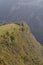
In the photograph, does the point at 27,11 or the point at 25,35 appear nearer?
the point at 25,35

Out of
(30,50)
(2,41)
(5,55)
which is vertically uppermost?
(30,50)

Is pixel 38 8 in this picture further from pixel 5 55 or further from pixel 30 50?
pixel 5 55

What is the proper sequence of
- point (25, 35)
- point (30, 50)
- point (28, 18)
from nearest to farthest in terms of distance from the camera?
point (30, 50)
point (25, 35)
point (28, 18)

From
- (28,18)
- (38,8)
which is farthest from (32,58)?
(38,8)

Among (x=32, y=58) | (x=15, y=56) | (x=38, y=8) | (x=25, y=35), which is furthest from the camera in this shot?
(x=38, y=8)

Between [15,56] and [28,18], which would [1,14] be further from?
[15,56]

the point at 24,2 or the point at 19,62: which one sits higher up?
the point at 24,2
